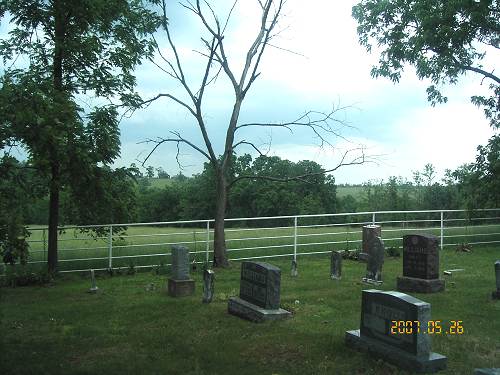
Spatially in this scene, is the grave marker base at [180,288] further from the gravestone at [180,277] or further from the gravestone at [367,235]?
the gravestone at [367,235]

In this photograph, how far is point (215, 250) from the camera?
14820 millimetres

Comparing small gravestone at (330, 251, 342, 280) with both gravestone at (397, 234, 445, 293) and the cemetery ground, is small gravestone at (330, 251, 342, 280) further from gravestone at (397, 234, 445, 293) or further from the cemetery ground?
gravestone at (397, 234, 445, 293)

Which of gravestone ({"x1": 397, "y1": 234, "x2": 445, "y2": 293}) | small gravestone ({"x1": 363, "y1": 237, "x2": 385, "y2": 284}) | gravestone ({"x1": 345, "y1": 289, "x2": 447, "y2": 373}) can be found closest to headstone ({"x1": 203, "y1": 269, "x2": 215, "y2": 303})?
gravestone ({"x1": 345, "y1": 289, "x2": 447, "y2": 373})

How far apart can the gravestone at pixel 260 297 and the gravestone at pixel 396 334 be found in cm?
182

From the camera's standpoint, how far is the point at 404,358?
605cm

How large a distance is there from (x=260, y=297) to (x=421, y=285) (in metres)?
3.80

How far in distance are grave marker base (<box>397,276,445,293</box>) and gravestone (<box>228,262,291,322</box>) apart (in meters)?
3.43

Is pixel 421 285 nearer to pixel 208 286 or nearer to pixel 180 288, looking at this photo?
pixel 208 286

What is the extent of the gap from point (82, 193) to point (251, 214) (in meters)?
32.3

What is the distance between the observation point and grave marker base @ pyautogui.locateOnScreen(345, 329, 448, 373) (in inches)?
233

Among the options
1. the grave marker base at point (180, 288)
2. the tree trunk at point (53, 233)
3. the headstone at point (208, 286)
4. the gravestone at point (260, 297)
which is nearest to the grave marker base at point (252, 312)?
the gravestone at point (260, 297)

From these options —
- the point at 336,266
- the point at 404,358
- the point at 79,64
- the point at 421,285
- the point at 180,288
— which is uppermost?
the point at 79,64

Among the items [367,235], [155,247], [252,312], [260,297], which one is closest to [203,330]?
[252,312]

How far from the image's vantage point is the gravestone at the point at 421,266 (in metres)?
10.6
